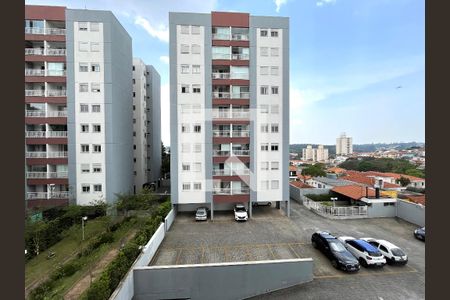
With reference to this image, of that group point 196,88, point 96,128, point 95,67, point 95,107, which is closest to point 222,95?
point 196,88

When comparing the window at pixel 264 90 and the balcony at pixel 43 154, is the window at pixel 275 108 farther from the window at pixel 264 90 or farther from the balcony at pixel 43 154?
the balcony at pixel 43 154

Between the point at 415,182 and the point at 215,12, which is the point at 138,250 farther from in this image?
the point at 415,182

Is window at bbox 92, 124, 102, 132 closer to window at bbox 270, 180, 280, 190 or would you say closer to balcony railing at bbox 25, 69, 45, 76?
balcony railing at bbox 25, 69, 45, 76

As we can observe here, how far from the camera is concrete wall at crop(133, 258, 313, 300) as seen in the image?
1359 centimetres

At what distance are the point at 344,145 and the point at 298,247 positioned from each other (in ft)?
645

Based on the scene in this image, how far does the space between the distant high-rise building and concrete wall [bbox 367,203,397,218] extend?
593ft

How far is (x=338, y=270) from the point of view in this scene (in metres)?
15.3

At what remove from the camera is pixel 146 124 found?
43125 millimetres

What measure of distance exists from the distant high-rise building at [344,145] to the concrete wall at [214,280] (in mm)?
197713

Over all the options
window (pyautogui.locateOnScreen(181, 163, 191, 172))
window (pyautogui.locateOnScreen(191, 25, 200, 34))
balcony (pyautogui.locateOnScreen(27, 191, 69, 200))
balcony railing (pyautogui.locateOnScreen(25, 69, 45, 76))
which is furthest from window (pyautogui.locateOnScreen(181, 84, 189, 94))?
balcony (pyautogui.locateOnScreen(27, 191, 69, 200))

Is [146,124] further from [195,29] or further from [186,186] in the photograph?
[195,29]

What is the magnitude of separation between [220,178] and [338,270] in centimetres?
1391

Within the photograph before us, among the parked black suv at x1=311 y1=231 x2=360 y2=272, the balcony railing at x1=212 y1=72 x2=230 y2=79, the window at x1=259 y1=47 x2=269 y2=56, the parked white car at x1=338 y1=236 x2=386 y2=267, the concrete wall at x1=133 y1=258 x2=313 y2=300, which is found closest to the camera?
the concrete wall at x1=133 y1=258 x2=313 y2=300

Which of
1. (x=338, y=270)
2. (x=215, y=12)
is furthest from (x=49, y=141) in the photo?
(x=338, y=270)
